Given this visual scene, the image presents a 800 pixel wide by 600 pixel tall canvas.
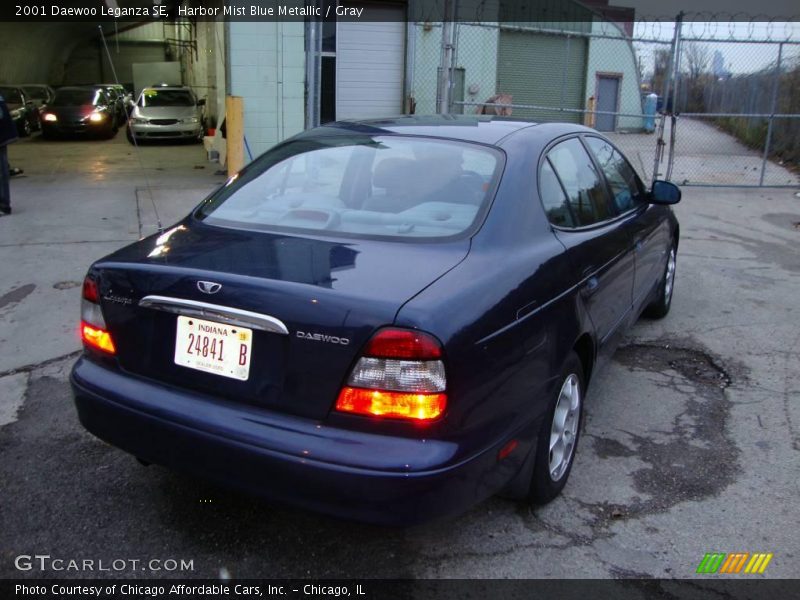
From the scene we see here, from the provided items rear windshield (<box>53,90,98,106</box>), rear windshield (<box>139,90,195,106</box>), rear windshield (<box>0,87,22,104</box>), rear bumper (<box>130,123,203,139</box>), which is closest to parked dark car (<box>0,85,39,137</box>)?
rear windshield (<box>0,87,22,104</box>)

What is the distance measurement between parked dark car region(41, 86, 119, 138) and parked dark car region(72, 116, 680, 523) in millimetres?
18506

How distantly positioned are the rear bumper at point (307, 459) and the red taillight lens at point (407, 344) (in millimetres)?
284

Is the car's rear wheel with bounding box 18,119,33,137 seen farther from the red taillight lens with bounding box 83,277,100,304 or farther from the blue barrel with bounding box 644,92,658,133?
the red taillight lens with bounding box 83,277,100,304

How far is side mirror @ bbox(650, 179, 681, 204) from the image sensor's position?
15.5 ft

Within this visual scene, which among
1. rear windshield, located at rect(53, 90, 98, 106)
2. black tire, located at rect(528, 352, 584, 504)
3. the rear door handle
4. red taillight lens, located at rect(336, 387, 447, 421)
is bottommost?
black tire, located at rect(528, 352, 584, 504)

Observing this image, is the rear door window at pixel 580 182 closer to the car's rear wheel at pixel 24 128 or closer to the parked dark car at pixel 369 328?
the parked dark car at pixel 369 328

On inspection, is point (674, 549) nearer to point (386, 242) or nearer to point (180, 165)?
point (386, 242)

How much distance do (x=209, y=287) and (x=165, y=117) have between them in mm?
17694

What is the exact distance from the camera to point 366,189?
3.34 m

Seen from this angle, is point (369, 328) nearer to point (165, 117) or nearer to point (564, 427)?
point (564, 427)

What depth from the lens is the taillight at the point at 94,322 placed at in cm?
287

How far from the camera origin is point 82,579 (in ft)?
8.87

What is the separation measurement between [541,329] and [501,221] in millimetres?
465

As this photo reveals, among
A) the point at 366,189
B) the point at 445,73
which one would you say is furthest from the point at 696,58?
the point at 366,189
